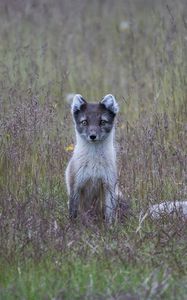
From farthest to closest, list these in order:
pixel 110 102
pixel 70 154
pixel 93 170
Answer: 1. pixel 70 154
2. pixel 110 102
3. pixel 93 170

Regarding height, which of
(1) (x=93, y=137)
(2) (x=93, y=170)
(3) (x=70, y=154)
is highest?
(1) (x=93, y=137)

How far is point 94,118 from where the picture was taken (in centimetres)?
791

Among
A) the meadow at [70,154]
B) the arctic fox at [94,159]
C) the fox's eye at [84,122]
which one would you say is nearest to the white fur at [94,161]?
the arctic fox at [94,159]

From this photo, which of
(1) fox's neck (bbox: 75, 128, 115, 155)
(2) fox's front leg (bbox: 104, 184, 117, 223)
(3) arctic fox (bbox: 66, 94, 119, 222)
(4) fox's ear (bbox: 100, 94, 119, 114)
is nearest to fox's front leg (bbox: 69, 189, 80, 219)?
(3) arctic fox (bbox: 66, 94, 119, 222)

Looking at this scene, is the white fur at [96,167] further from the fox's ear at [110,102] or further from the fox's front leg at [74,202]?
the fox's ear at [110,102]

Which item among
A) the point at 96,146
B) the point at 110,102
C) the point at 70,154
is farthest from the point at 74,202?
the point at 70,154

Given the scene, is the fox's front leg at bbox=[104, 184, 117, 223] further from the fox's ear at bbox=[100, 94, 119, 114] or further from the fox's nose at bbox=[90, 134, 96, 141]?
the fox's ear at bbox=[100, 94, 119, 114]

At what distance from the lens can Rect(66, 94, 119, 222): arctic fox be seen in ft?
25.6

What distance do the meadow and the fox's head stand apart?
1.68 feet

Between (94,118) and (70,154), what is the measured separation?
3.44ft

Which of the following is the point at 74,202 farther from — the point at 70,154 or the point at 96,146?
the point at 70,154

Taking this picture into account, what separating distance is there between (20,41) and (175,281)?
654 centimetres

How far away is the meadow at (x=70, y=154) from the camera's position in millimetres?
Answer: 5934

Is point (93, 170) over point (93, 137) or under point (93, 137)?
under
